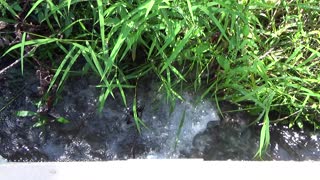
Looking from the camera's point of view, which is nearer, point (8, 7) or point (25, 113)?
point (8, 7)

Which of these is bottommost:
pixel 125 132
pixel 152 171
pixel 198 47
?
pixel 125 132

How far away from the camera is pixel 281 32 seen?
2115mm

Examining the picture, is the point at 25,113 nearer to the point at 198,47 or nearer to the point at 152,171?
the point at 198,47

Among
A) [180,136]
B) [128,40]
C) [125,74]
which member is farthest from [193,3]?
[180,136]

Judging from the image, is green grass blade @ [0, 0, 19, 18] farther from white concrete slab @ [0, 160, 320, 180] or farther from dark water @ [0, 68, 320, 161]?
white concrete slab @ [0, 160, 320, 180]

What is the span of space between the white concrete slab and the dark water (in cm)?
71

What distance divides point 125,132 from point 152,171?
0.76 m

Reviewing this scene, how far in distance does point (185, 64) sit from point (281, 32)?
45 centimetres

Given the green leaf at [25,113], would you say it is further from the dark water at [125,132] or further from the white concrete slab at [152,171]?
the white concrete slab at [152,171]

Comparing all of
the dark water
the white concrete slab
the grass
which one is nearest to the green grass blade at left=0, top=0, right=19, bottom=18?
the grass

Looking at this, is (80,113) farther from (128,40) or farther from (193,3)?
(193,3)

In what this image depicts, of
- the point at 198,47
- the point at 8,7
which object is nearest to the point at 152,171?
the point at 198,47

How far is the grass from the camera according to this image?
1.78 metres

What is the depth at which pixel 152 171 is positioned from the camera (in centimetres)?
134
